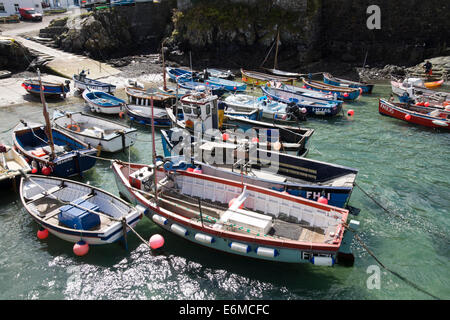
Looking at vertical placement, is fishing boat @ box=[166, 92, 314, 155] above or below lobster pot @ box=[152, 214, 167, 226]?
above

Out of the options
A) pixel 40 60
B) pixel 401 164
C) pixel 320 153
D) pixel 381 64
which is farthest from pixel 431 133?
pixel 40 60

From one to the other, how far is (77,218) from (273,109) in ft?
61.7

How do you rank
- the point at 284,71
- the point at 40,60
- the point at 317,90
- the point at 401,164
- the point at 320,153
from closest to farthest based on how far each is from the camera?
the point at 401,164
the point at 320,153
the point at 317,90
the point at 40,60
the point at 284,71

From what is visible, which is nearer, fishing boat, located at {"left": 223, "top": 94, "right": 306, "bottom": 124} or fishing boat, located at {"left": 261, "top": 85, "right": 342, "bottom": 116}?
fishing boat, located at {"left": 223, "top": 94, "right": 306, "bottom": 124}

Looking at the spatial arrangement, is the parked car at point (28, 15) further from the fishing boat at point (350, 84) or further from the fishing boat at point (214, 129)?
the fishing boat at point (214, 129)

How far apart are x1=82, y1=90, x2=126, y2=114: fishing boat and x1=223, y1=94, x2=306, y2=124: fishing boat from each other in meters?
8.87

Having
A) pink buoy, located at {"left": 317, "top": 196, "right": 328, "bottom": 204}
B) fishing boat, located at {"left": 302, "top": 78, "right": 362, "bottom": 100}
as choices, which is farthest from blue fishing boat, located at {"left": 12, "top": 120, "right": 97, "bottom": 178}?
fishing boat, located at {"left": 302, "top": 78, "right": 362, "bottom": 100}

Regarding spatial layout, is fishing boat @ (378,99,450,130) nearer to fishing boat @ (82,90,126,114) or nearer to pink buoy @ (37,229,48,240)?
fishing boat @ (82,90,126,114)

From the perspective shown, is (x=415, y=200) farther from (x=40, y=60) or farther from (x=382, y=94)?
(x=40, y=60)

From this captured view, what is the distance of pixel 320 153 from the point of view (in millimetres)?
21438

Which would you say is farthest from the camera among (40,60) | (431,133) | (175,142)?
(40,60)

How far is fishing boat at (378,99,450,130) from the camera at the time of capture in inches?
966
